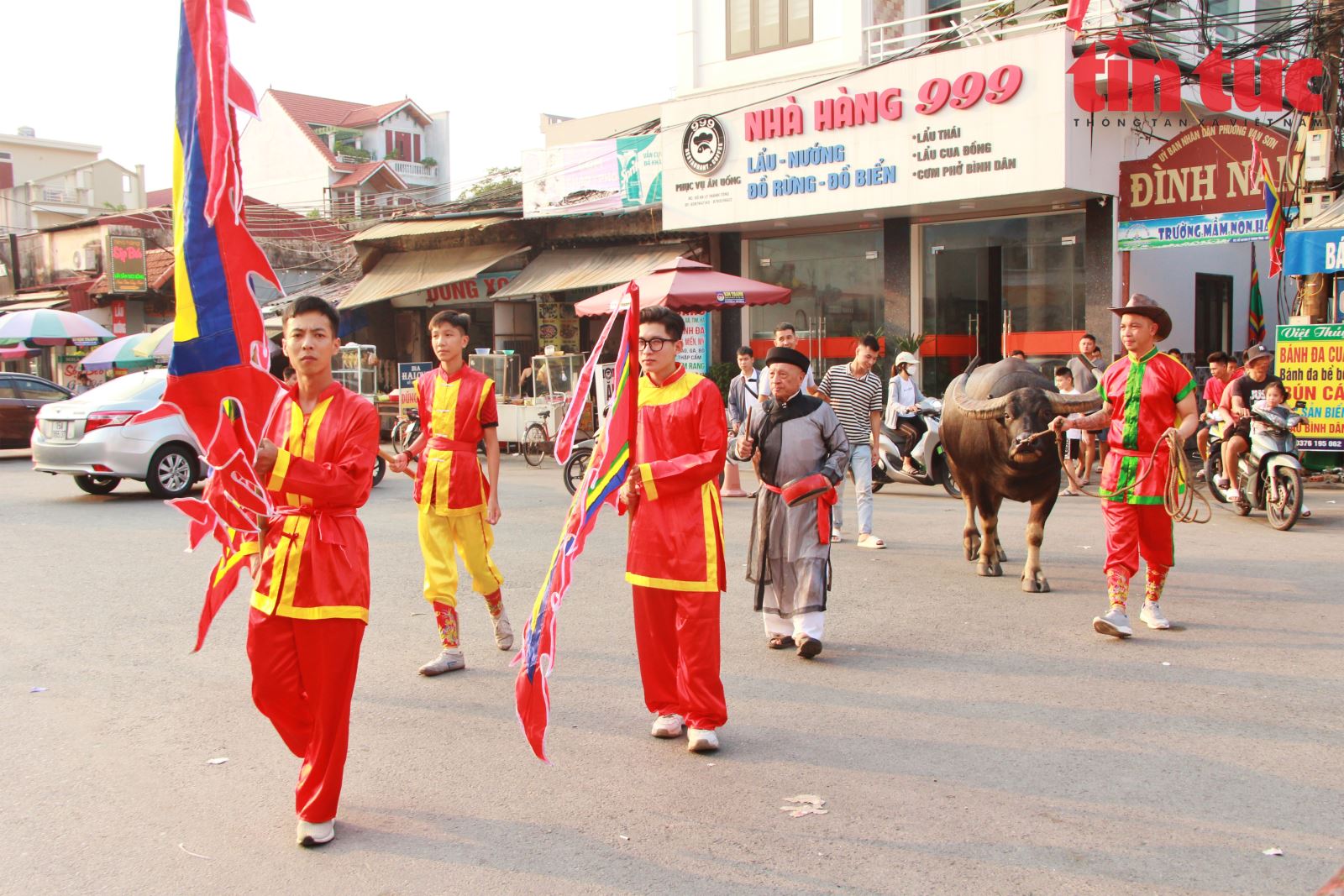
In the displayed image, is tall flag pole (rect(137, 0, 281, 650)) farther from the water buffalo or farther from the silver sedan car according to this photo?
the silver sedan car

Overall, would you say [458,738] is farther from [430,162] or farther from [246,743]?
[430,162]

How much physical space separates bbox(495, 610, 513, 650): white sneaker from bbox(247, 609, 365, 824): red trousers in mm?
2467

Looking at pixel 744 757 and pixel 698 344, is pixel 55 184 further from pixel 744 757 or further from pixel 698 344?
pixel 744 757

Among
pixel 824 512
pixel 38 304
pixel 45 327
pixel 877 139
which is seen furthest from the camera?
pixel 38 304

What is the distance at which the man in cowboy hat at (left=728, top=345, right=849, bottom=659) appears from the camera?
5.87m

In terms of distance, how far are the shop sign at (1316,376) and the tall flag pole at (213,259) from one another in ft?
37.3

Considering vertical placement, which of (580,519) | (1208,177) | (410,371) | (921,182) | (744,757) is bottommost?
(744,757)

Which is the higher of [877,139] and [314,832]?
[877,139]

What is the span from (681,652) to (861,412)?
522 centimetres

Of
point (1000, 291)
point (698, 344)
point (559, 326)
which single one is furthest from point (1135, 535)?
point (559, 326)

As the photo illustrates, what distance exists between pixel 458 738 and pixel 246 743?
2.90 ft

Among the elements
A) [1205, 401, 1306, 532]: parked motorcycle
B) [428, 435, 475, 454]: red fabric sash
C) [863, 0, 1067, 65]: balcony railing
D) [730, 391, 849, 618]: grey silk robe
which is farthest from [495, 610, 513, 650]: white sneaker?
A: [863, 0, 1067, 65]: balcony railing

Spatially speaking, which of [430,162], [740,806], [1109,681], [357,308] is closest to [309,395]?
[740,806]

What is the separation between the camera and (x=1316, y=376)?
11.9 metres
